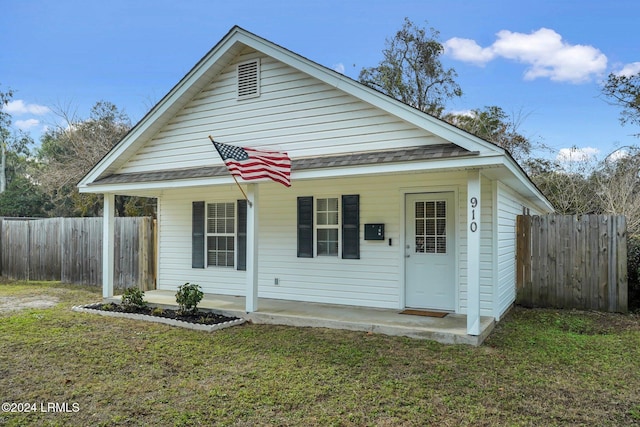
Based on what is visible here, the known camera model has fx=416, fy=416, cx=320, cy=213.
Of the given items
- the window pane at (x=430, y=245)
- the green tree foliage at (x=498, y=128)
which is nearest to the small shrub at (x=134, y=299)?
the window pane at (x=430, y=245)

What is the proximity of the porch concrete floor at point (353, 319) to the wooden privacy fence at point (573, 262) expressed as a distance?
282 cm

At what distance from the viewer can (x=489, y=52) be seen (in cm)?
2325

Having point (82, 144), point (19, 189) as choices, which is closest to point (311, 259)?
point (82, 144)

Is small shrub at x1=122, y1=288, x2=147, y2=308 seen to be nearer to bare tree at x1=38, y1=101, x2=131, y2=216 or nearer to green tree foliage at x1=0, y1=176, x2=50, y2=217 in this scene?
bare tree at x1=38, y1=101, x2=131, y2=216

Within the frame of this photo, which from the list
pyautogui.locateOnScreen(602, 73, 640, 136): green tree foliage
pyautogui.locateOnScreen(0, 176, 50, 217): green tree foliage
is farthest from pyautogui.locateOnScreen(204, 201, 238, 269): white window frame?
pyautogui.locateOnScreen(0, 176, 50, 217): green tree foliage

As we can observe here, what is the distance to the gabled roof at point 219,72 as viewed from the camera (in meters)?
5.65

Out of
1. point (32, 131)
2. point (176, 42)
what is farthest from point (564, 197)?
point (32, 131)

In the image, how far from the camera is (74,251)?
11.9 meters

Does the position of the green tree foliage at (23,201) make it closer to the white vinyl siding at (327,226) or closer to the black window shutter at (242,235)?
the black window shutter at (242,235)

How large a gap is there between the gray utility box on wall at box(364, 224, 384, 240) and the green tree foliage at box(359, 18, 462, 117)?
15.2m

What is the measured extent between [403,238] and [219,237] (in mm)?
4092

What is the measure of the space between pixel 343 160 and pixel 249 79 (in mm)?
2759

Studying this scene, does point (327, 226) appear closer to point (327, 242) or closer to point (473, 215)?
point (327, 242)

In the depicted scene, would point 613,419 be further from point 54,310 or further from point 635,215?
point 635,215
